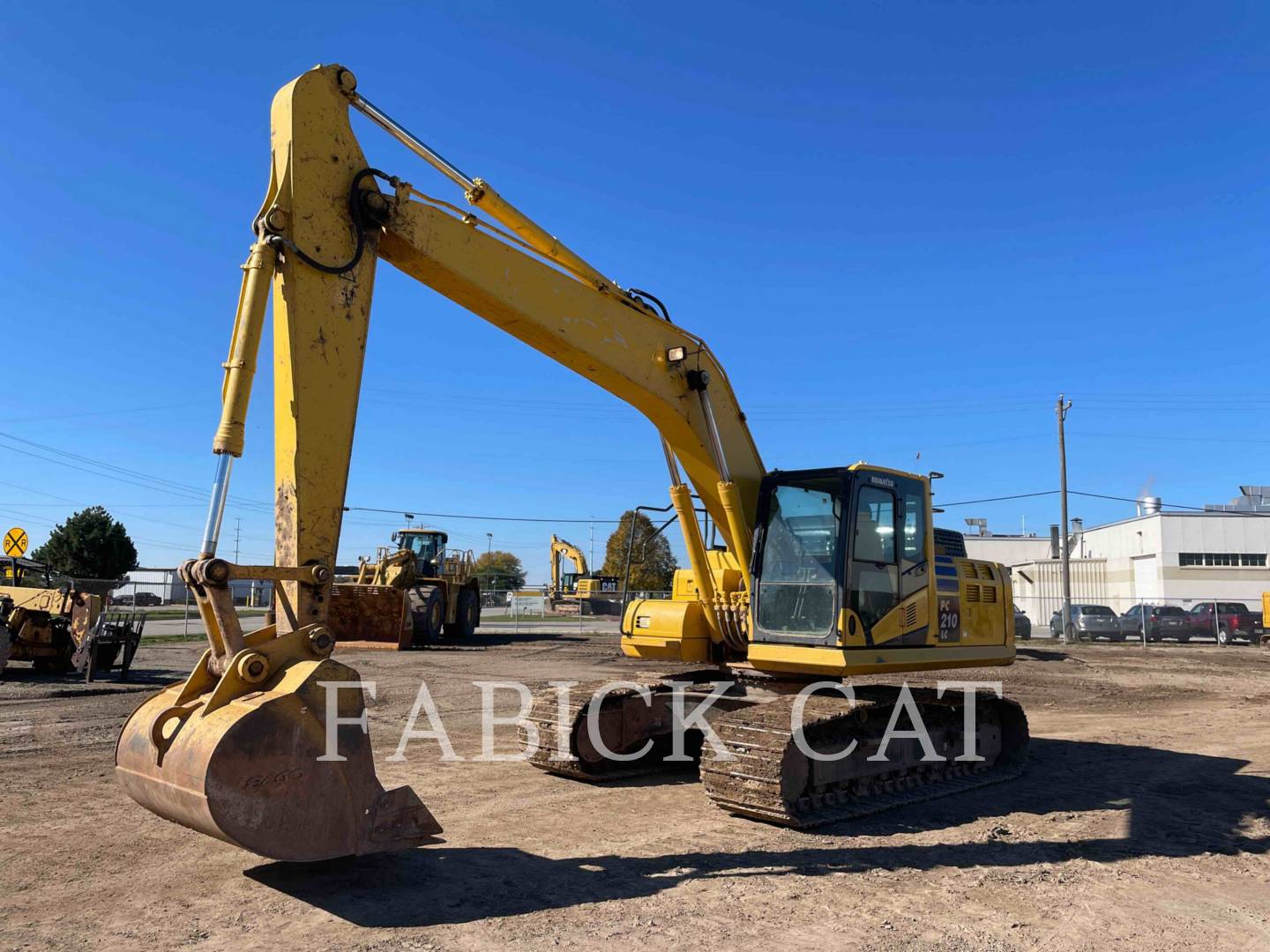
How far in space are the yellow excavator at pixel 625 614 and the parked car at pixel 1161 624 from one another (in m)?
25.3

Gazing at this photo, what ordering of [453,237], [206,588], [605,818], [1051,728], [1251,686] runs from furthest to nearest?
1. [1251,686]
2. [1051,728]
3. [605,818]
4. [453,237]
5. [206,588]

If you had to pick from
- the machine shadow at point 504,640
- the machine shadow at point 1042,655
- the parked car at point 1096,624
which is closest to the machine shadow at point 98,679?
the machine shadow at point 504,640

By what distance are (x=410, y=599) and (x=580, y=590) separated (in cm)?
2824

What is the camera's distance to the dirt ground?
17.0 ft

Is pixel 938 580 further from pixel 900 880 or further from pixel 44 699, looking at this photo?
pixel 44 699

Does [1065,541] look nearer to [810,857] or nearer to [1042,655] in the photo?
[1042,655]

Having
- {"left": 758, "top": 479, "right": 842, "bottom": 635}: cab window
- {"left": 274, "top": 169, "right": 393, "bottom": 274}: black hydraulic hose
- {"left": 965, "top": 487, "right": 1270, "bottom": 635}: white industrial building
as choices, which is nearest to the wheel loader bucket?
{"left": 274, "top": 169, "right": 393, "bottom": 274}: black hydraulic hose

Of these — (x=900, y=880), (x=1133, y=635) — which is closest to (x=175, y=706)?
(x=900, y=880)

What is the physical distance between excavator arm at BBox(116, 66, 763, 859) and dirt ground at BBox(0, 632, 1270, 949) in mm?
599

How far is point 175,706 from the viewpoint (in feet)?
17.6

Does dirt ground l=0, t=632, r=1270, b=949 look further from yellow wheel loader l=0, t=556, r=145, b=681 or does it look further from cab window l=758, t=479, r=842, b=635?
yellow wheel loader l=0, t=556, r=145, b=681

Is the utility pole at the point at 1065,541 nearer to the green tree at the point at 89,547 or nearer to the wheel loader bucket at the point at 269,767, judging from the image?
the wheel loader bucket at the point at 269,767

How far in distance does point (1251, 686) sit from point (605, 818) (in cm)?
1684

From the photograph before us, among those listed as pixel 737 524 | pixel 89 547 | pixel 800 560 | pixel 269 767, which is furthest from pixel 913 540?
pixel 89 547
